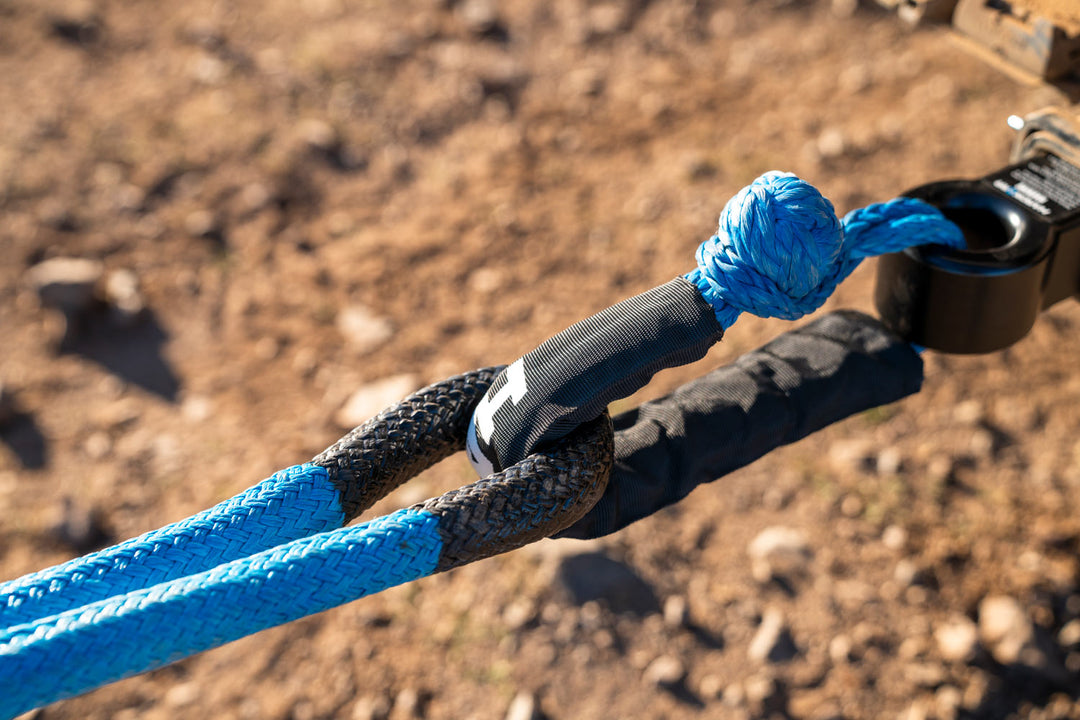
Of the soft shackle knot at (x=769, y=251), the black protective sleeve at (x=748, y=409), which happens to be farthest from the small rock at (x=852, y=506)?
the soft shackle knot at (x=769, y=251)

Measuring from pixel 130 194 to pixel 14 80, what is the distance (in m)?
0.86

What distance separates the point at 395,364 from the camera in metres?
2.59

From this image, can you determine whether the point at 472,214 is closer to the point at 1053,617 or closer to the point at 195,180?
the point at 195,180

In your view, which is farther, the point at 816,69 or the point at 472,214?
the point at 816,69

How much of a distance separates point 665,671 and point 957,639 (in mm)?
602

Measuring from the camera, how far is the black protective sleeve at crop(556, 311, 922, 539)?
4.00 feet

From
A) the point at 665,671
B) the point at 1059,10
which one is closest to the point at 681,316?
the point at 1059,10

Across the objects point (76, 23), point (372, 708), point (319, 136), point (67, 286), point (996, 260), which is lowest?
point (372, 708)

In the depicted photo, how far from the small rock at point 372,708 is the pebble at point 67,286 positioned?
1.55m

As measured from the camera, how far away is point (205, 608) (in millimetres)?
909

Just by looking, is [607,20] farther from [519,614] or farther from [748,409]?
[748,409]

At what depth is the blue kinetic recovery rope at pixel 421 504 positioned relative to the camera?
2.96 feet

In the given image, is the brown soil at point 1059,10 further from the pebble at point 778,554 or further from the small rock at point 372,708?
the small rock at point 372,708

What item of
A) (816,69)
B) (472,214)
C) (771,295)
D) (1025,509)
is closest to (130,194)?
(472,214)
